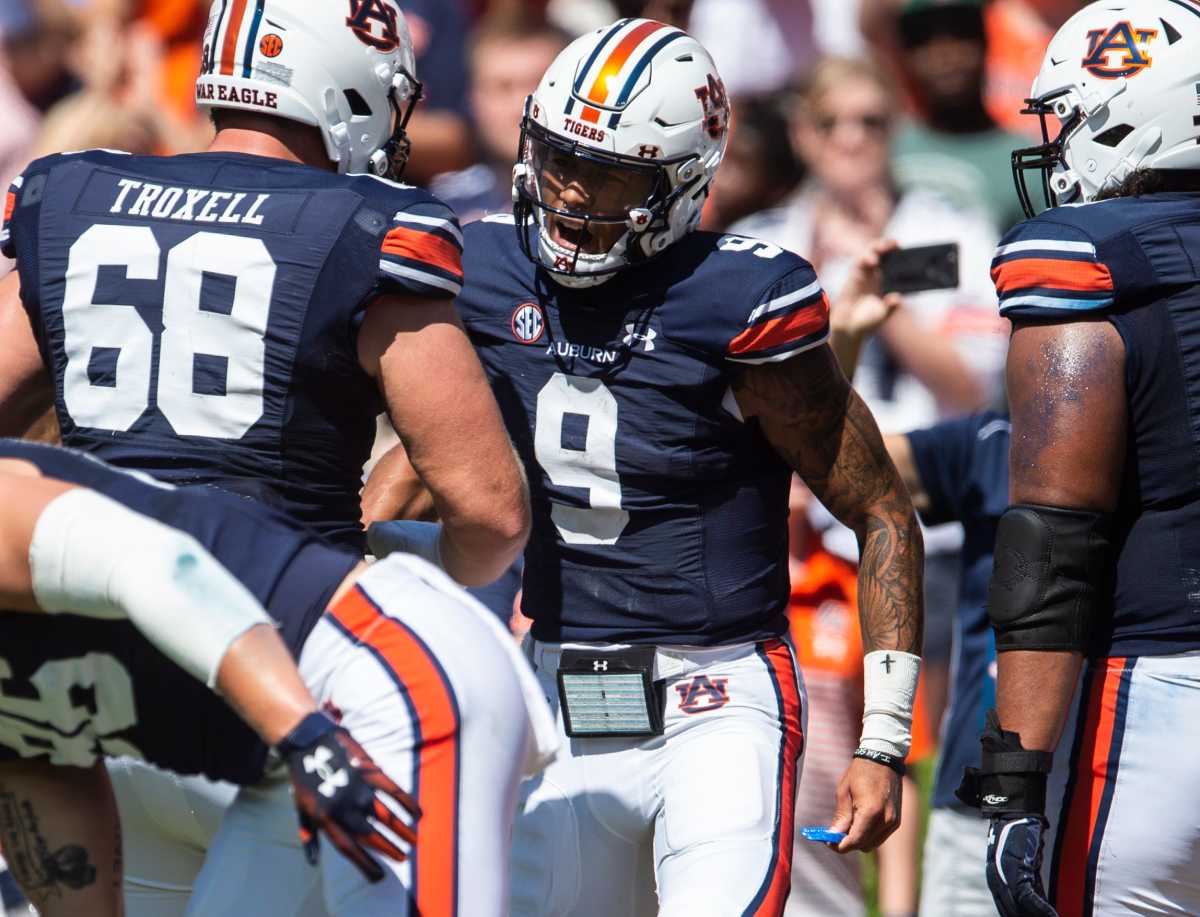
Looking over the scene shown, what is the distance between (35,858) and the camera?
2650 mm

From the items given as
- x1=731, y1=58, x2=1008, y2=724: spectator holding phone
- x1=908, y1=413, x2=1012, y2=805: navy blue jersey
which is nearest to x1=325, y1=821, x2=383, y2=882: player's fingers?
x1=908, y1=413, x2=1012, y2=805: navy blue jersey

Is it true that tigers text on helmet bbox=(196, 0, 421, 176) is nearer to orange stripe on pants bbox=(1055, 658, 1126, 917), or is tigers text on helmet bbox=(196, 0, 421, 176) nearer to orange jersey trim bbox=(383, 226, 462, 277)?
orange jersey trim bbox=(383, 226, 462, 277)

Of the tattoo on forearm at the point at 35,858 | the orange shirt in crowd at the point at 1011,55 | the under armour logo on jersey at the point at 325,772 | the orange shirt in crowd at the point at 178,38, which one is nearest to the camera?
the under armour logo on jersey at the point at 325,772

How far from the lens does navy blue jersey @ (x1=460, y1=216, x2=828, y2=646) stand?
3258 millimetres

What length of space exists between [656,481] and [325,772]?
1271 millimetres

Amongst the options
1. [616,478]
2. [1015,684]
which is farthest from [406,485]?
[1015,684]

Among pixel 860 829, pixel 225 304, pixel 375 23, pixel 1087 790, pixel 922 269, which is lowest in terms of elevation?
pixel 860 829

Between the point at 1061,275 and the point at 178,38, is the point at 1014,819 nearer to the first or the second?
the point at 1061,275

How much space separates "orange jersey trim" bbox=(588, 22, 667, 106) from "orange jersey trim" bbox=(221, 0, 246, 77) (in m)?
0.65

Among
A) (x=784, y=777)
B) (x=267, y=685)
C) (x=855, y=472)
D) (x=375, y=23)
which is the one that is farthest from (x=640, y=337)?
(x=267, y=685)

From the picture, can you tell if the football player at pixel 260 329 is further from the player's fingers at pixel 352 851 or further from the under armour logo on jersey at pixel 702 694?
the player's fingers at pixel 352 851

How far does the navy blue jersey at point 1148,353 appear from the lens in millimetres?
2902

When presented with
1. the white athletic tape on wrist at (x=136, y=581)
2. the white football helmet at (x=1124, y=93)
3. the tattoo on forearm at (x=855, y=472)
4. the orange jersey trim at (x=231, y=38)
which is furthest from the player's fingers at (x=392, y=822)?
the white football helmet at (x=1124, y=93)

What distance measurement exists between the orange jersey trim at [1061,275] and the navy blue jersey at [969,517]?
1.46 metres
